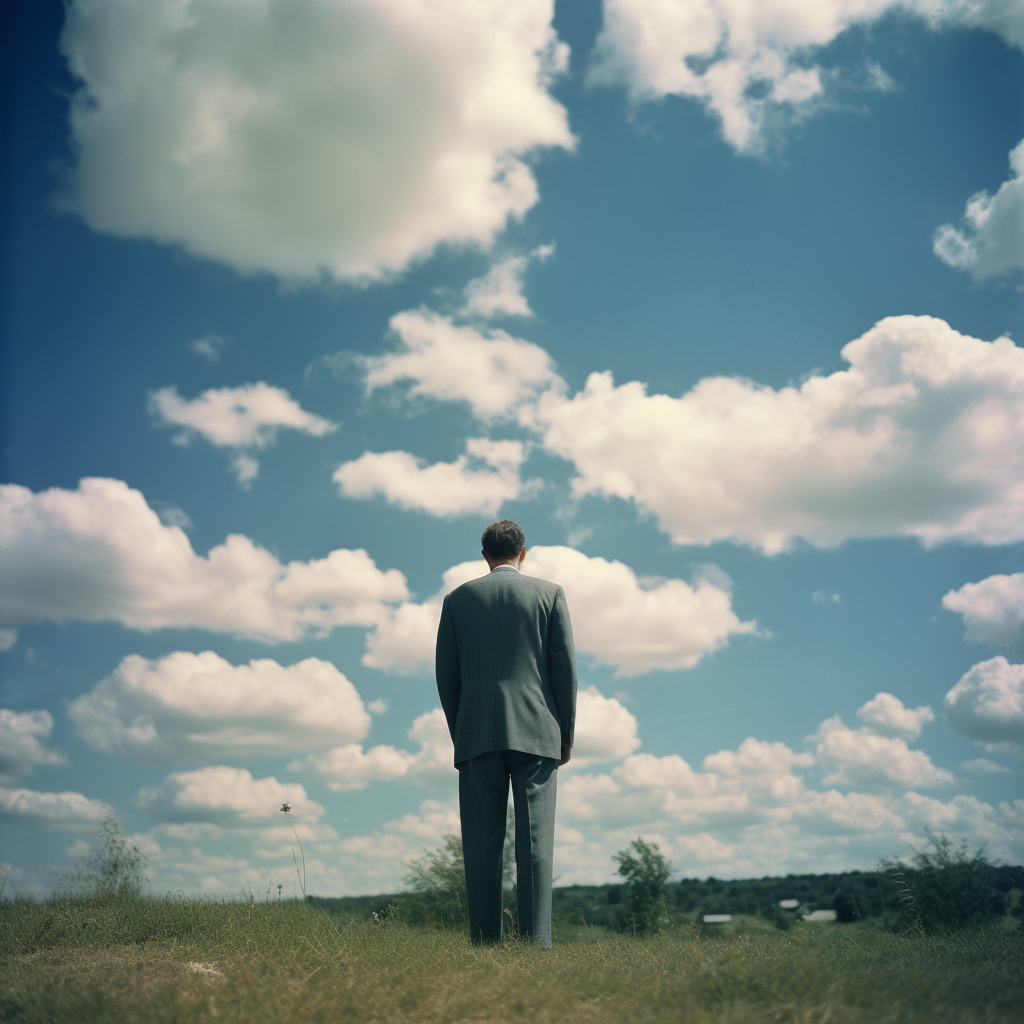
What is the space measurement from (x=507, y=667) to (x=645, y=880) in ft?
12.0

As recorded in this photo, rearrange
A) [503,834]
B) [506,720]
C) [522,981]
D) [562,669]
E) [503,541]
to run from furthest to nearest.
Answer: [503,541]
[562,669]
[503,834]
[506,720]
[522,981]

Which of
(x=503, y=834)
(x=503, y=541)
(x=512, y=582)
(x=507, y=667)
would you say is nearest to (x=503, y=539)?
(x=503, y=541)

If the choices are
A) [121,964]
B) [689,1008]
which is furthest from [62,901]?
[689,1008]

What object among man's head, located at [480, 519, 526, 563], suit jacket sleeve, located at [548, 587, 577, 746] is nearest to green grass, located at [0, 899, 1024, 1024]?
suit jacket sleeve, located at [548, 587, 577, 746]

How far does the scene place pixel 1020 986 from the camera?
2605 millimetres

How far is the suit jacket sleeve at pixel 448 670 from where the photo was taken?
17.6 feet

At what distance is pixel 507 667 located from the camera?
201 inches

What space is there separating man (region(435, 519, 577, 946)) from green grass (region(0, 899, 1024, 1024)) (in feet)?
1.74

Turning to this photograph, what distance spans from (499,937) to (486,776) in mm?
919

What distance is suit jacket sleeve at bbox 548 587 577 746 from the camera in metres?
5.19

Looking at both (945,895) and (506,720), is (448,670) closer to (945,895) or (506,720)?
(506,720)

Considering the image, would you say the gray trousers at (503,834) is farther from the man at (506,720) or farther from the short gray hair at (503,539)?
the short gray hair at (503,539)

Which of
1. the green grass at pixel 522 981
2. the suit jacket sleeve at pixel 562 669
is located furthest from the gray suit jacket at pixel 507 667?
the green grass at pixel 522 981

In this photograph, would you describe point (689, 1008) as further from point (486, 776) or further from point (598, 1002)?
point (486, 776)
